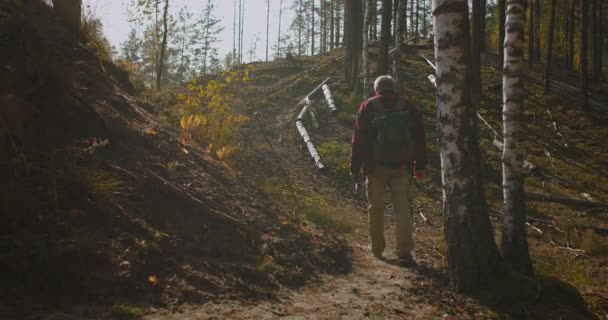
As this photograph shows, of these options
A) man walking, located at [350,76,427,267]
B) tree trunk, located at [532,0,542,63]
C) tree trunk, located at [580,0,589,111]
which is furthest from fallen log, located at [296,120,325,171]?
tree trunk, located at [532,0,542,63]

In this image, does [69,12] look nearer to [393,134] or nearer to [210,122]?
[210,122]

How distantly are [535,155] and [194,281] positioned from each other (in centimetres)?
1509

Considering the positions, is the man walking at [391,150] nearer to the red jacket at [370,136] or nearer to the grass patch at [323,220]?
the red jacket at [370,136]

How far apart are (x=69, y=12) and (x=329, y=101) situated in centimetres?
1033

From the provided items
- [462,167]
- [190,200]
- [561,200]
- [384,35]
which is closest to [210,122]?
[190,200]

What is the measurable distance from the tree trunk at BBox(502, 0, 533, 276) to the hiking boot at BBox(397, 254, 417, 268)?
42.2 inches

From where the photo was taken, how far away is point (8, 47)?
5328 millimetres

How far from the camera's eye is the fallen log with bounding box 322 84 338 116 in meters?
16.0

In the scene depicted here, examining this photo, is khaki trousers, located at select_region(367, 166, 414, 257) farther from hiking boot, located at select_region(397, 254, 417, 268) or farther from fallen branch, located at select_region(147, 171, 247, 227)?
fallen branch, located at select_region(147, 171, 247, 227)

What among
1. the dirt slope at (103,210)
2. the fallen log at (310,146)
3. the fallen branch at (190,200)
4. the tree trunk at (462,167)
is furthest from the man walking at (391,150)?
the fallen log at (310,146)

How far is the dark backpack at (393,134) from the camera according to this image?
18.2 feet

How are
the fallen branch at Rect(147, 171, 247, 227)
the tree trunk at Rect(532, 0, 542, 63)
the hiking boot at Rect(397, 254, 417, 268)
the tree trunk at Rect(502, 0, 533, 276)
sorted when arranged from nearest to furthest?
the fallen branch at Rect(147, 171, 247, 227)
the tree trunk at Rect(502, 0, 533, 276)
the hiking boot at Rect(397, 254, 417, 268)
the tree trunk at Rect(532, 0, 542, 63)

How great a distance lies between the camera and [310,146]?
13.1 metres

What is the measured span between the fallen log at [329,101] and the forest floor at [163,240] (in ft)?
24.1
